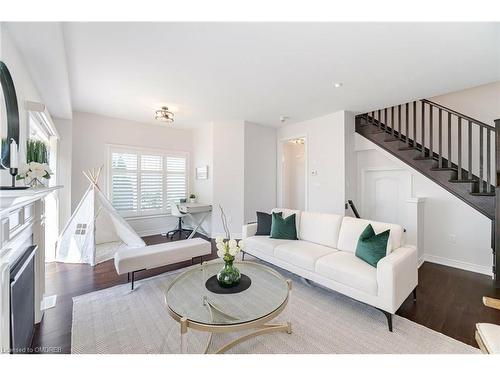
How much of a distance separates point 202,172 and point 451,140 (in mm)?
5014

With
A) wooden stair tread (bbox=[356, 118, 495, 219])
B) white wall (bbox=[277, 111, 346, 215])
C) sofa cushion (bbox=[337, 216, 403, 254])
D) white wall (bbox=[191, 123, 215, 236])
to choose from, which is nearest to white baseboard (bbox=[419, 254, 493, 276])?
wooden stair tread (bbox=[356, 118, 495, 219])

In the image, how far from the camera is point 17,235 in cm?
148

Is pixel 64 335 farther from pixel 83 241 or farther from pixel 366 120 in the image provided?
pixel 366 120

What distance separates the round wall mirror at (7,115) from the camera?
152 cm

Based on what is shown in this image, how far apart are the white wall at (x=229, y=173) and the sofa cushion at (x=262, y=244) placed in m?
1.53

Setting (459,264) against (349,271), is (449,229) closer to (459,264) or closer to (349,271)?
(459,264)

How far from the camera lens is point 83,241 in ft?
11.5

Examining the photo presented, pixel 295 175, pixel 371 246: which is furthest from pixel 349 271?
pixel 295 175

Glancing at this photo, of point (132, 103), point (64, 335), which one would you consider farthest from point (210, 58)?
point (64, 335)

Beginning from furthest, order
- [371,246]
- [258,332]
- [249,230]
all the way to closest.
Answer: [249,230] < [371,246] < [258,332]

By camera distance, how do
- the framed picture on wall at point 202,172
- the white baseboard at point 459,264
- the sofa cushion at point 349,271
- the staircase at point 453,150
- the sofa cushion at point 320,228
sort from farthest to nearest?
the framed picture on wall at point 202,172 → the white baseboard at point 459,264 → the staircase at point 453,150 → the sofa cushion at point 320,228 → the sofa cushion at point 349,271

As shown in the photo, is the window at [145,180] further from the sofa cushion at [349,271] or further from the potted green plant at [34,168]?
the sofa cushion at [349,271]

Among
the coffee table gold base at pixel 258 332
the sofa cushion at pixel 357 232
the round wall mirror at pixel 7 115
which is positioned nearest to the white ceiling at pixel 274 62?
the round wall mirror at pixel 7 115
